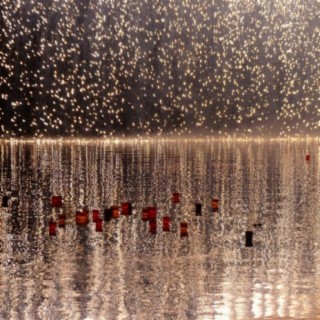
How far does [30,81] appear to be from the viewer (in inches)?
2163

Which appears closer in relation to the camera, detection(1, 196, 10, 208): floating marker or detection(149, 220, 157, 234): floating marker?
detection(149, 220, 157, 234): floating marker

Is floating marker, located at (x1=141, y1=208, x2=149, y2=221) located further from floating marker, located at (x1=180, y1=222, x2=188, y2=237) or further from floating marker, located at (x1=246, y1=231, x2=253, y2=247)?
floating marker, located at (x1=246, y1=231, x2=253, y2=247)

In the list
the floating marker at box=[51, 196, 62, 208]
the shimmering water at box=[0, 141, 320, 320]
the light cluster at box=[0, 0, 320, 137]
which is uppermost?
the light cluster at box=[0, 0, 320, 137]

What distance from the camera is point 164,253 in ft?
40.5

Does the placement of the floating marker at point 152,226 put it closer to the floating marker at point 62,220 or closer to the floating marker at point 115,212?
the floating marker at point 62,220

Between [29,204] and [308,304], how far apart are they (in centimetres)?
975

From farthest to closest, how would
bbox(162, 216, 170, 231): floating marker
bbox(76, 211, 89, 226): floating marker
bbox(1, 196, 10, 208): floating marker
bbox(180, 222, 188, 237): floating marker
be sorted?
bbox(1, 196, 10, 208): floating marker → bbox(76, 211, 89, 226): floating marker → bbox(162, 216, 170, 231): floating marker → bbox(180, 222, 188, 237): floating marker

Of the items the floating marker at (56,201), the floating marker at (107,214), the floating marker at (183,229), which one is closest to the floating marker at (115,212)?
the floating marker at (107,214)

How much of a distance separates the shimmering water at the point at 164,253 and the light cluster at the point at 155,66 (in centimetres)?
3061

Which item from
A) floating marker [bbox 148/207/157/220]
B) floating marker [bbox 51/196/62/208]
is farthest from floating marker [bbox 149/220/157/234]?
floating marker [bbox 51/196/62/208]

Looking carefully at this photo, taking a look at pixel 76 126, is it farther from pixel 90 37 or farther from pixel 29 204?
pixel 29 204

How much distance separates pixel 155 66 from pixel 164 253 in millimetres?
44372

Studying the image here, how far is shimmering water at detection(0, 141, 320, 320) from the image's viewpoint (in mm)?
9188

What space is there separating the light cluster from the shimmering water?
3061 cm
